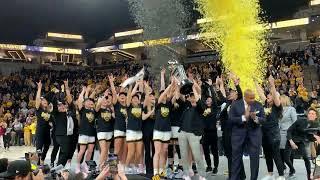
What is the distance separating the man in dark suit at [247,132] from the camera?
23.2ft

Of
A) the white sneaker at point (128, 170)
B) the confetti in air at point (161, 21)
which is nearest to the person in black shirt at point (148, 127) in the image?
the white sneaker at point (128, 170)

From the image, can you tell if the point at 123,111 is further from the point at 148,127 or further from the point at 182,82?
the point at 182,82

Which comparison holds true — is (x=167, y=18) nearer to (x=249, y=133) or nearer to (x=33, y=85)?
(x=33, y=85)

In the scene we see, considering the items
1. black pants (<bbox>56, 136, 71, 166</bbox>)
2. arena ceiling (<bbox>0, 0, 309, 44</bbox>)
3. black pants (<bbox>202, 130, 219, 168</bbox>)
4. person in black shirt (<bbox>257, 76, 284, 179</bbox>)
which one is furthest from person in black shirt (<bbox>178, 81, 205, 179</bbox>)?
arena ceiling (<bbox>0, 0, 309, 44</bbox>)

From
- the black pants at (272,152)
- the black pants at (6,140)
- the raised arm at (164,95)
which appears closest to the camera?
the black pants at (272,152)

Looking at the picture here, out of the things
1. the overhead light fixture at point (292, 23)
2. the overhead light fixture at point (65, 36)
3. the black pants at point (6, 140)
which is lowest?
the black pants at point (6, 140)

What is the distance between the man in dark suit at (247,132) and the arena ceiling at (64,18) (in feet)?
93.7

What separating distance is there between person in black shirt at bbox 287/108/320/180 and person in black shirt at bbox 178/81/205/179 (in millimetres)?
1678

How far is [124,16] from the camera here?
42.4 m

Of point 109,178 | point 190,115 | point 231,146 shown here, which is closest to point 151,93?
point 190,115

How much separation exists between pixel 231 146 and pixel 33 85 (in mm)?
25034

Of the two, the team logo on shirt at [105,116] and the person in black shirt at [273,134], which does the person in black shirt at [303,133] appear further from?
the team logo on shirt at [105,116]

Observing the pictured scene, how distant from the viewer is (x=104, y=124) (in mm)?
8828

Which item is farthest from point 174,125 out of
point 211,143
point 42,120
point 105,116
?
point 42,120
